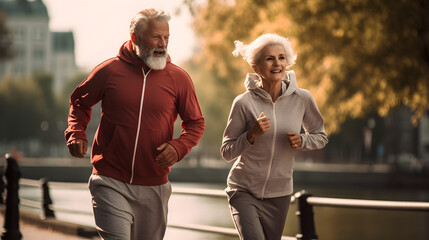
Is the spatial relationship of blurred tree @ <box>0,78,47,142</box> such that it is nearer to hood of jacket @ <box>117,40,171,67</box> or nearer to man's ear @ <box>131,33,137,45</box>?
hood of jacket @ <box>117,40,171,67</box>

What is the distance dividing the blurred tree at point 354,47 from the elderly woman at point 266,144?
14.8m

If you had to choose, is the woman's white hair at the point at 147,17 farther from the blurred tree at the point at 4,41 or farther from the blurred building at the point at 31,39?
the blurred building at the point at 31,39

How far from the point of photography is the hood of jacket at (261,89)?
468 cm

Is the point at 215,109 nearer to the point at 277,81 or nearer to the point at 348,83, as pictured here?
the point at 348,83

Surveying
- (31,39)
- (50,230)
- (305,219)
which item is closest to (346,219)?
(50,230)

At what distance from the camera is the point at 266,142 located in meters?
4.62

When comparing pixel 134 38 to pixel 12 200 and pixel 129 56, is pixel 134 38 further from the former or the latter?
pixel 12 200

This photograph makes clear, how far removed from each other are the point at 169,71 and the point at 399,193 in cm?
3553

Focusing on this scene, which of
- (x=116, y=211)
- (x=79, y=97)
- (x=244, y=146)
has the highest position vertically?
(x=79, y=97)

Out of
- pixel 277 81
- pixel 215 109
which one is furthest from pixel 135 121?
pixel 215 109

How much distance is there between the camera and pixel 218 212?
31281 millimetres

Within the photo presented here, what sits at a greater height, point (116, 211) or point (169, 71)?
point (169, 71)

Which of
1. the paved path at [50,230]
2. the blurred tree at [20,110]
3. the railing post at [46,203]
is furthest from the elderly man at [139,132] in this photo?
the blurred tree at [20,110]

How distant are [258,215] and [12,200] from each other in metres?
5.35
